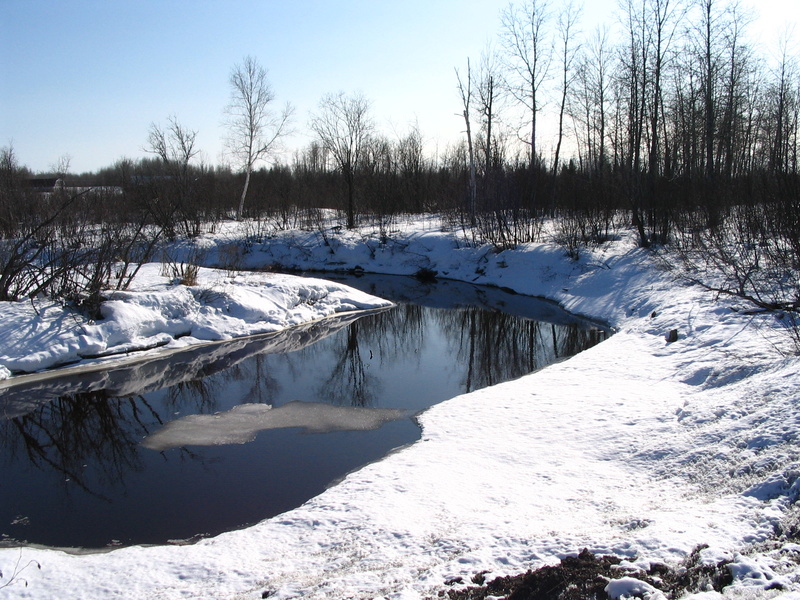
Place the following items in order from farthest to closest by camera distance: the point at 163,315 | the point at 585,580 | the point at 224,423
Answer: the point at 163,315 → the point at 224,423 → the point at 585,580

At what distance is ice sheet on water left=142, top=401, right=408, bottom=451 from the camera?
8234mm

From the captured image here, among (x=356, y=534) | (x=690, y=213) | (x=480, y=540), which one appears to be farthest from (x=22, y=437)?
(x=690, y=213)

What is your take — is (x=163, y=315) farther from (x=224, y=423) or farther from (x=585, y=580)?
(x=585, y=580)

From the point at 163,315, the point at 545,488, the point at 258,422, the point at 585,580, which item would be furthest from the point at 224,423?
the point at 585,580

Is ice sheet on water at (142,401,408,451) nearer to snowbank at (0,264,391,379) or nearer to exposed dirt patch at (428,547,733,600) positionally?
snowbank at (0,264,391,379)

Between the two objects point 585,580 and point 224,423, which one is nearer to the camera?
point 585,580

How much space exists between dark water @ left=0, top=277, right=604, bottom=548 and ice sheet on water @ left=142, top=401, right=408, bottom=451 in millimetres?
32

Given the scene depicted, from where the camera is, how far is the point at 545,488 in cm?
593

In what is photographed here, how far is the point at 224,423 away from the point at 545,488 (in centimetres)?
506

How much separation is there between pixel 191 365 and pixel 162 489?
5856 mm

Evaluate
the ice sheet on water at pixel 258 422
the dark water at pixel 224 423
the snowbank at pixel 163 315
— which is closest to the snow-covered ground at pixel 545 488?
the snowbank at pixel 163 315

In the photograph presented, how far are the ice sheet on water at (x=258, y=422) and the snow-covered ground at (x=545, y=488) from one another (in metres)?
1.05

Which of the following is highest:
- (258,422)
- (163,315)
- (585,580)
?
(163,315)

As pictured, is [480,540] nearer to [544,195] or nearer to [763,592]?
[763,592]
